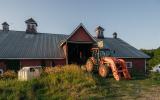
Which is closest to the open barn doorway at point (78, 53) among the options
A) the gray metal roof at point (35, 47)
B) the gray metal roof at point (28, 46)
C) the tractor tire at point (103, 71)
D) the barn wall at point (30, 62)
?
the gray metal roof at point (35, 47)

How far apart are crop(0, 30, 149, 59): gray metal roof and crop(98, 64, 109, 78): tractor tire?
7.89 metres

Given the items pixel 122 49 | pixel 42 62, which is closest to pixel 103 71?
pixel 42 62

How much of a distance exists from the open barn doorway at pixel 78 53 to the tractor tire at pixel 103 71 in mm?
8361

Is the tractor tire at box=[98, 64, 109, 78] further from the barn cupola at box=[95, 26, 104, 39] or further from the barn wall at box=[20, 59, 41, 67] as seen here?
the barn cupola at box=[95, 26, 104, 39]

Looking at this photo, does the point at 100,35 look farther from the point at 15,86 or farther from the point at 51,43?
the point at 15,86

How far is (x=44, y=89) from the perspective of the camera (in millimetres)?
18078

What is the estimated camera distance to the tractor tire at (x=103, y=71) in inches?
867

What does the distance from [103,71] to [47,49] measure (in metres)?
10.4

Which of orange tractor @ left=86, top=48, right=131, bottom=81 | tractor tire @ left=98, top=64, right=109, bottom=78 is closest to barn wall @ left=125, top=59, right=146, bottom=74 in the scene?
orange tractor @ left=86, top=48, right=131, bottom=81

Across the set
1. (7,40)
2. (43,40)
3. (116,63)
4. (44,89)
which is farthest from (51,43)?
(44,89)

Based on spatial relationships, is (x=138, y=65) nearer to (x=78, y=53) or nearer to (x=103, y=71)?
(x=78, y=53)

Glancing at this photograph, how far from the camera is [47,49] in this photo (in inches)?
1208

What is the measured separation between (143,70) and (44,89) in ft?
68.7

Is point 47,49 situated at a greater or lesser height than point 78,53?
greater
